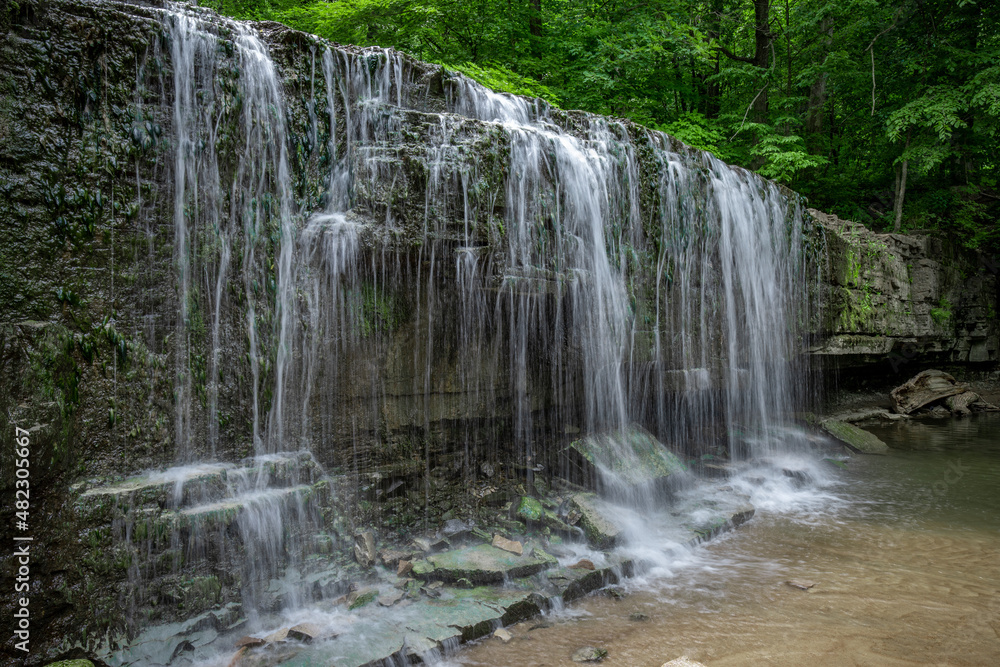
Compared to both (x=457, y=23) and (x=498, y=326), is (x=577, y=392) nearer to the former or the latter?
(x=498, y=326)

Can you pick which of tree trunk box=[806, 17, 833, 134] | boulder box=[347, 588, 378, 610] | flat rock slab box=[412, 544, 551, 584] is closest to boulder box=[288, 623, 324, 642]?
boulder box=[347, 588, 378, 610]

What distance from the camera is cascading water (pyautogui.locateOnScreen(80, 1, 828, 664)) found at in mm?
4559

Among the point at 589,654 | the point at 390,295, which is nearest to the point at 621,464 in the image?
the point at 589,654

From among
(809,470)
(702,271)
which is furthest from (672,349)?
(809,470)

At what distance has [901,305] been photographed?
13109mm

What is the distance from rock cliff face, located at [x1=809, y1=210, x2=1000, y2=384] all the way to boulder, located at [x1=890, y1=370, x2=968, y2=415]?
629mm

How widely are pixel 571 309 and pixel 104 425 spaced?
4.55 metres

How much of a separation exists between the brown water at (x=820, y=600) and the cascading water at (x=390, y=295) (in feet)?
4.90

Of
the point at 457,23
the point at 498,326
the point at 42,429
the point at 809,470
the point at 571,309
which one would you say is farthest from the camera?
the point at 457,23

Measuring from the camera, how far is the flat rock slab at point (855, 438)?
10.4m

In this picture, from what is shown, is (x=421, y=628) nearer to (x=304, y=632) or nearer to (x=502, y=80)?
(x=304, y=632)

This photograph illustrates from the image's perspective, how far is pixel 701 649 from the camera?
4062 mm

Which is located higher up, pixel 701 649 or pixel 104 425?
pixel 104 425

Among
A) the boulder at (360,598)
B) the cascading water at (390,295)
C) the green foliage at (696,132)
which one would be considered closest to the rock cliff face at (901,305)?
the green foliage at (696,132)
